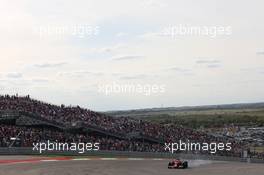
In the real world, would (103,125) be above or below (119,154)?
above

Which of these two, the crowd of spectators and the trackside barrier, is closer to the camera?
the trackside barrier

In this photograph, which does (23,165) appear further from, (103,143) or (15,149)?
(103,143)

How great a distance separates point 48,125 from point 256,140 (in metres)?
42.0

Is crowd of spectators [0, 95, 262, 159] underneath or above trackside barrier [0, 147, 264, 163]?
above

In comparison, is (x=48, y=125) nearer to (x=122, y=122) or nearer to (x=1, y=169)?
(x=122, y=122)

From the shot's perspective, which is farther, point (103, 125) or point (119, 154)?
point (103, 125)

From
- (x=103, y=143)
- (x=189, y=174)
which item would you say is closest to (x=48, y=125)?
(x=103, y=143)

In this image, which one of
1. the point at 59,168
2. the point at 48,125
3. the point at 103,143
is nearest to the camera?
the point at 59,168

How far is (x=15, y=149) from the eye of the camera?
1268 inches

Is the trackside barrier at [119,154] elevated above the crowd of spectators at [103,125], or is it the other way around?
the crowd of spectators at [103,125]

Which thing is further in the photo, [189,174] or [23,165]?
[23,165]

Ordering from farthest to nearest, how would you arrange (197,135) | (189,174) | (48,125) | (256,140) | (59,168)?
(256,140)
(197,135)
(48,125)
(59,168)
(189,174)

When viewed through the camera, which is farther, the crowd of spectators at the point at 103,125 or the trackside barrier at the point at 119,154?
the crowd of spectators at the point at 103,125

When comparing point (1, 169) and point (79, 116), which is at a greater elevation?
point (79, 116)
